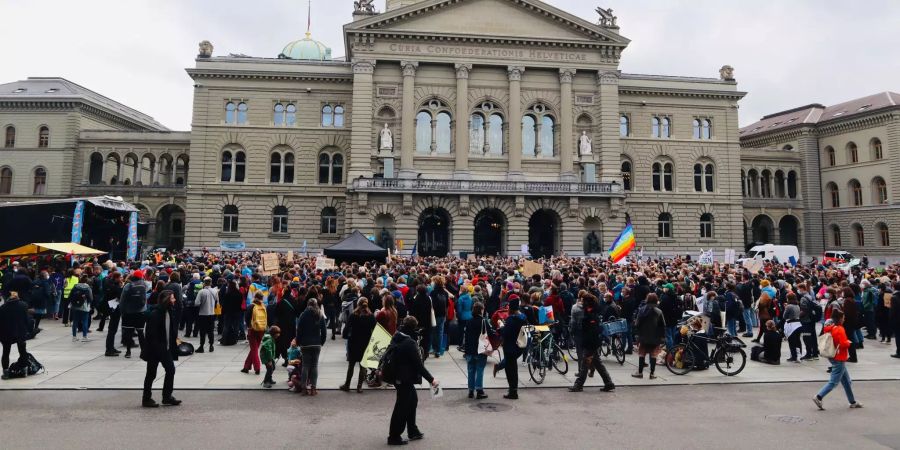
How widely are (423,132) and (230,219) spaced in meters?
19.1

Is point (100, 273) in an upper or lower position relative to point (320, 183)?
lower

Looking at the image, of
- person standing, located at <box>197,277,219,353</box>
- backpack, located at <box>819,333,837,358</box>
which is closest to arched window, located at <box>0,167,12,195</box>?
person standing, located at <box>197,277,219,353</box>

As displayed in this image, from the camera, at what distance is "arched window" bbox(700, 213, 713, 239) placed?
174 feet

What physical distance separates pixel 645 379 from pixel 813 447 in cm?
467

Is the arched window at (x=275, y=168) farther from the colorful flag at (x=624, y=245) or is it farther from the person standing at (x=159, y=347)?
the person standing at (x=159, y=347)

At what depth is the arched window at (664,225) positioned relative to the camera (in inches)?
2063

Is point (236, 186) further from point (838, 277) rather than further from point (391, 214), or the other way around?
point (838, 277)

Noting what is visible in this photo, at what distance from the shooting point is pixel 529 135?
48.3 metres

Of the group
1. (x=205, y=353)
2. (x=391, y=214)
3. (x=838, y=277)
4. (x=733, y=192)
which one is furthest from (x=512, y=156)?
(x=205, y=353)

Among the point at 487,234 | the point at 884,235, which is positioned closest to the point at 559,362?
the point at 487,234

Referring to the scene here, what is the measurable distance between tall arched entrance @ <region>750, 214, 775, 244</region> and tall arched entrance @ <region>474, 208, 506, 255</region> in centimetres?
3037

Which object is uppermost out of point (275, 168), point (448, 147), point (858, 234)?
point (448, 147)

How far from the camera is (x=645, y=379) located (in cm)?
1301

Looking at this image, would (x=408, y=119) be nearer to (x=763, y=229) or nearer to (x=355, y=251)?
(x=355, y=251)
